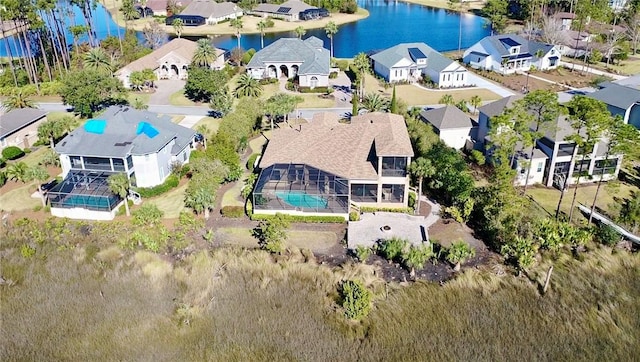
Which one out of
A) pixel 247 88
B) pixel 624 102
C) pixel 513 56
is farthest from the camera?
pixel 513 56

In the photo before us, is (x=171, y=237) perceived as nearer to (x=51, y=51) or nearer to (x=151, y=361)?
(x=151, y=361)

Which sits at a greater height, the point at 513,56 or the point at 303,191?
the point at 513,56

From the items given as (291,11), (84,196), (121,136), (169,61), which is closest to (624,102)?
(121,136)

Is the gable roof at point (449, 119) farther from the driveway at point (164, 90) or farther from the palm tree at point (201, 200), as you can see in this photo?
the driveway at point (164, 90)

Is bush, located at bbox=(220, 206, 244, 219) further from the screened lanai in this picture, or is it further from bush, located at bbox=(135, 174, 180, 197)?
bush, located at bbox=(135, 174, 180, 197)

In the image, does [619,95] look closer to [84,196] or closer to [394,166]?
[394,166]

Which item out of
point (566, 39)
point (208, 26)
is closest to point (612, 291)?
point (566, 39)
